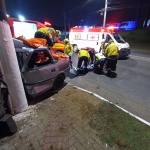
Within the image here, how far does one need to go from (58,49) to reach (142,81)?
5405mm

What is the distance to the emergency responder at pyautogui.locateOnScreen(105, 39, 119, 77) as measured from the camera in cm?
712

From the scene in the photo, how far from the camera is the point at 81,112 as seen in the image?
3918 mm

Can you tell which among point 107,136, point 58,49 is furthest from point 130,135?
point 58,49

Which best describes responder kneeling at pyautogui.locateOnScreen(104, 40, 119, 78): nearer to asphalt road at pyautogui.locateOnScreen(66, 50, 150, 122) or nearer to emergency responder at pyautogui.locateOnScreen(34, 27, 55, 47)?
asphalt road at pyautogui.locateOnScreen(66, 50, 150, 122)

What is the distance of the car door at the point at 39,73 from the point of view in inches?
153

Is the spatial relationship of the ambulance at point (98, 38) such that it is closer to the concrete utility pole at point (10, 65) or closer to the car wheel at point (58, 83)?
the car wheel at point (58, 83)

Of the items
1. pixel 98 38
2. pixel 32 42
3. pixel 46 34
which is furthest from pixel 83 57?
pixel 98 38

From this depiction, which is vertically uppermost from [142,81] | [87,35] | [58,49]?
[87,35]

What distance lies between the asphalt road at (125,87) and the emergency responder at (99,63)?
1.23ft

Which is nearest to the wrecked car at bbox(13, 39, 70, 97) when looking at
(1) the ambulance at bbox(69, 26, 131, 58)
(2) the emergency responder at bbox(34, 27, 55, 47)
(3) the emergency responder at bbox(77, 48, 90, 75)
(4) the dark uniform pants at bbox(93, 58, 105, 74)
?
(3) the emergency responder at bbox(77, 48, 90, 75)

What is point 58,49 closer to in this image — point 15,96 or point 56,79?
point 56,79

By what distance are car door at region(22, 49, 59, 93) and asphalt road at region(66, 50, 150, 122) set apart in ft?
6.03

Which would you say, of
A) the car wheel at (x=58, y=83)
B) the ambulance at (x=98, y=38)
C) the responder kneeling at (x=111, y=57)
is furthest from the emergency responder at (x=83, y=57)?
the ambulance at (x=98, y=38)

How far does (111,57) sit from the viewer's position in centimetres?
726
